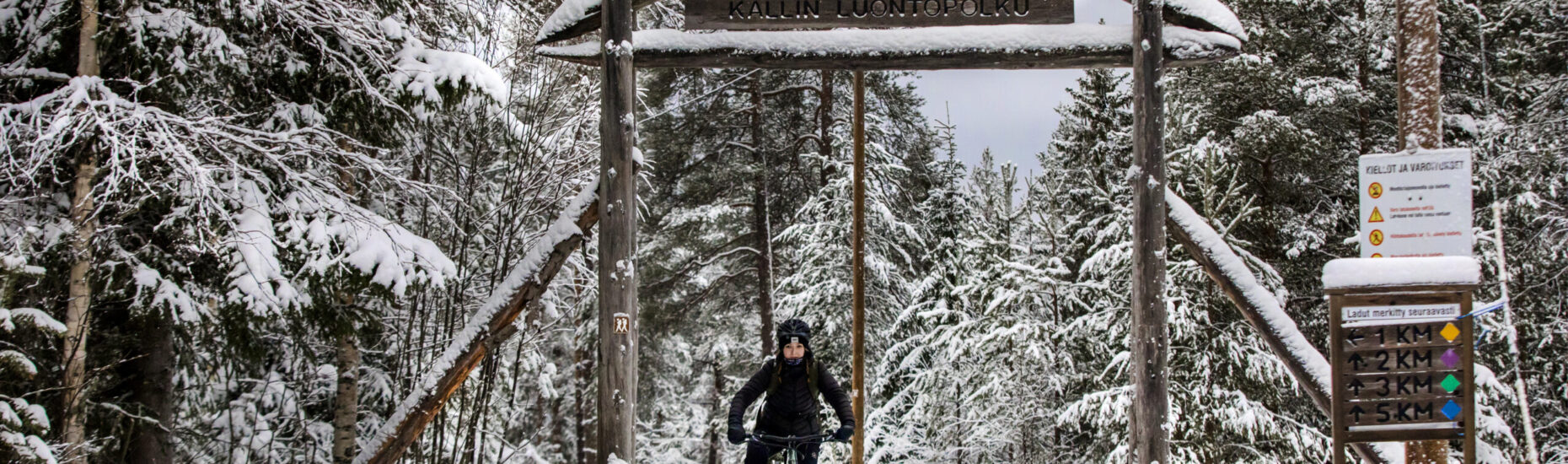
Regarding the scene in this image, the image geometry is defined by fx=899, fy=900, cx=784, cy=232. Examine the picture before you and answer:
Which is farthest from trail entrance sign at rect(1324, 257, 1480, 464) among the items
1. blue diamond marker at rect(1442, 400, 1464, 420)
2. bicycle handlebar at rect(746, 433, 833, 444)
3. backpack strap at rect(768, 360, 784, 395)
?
backpack strap at rect(768, 360, 784, 395)

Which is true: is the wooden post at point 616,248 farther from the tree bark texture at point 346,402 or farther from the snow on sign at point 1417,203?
the snow on sign at point 1417,203

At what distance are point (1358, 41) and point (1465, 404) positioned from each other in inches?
442

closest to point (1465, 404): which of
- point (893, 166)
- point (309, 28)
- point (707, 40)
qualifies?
point (707, 40)

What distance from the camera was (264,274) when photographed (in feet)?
19.6

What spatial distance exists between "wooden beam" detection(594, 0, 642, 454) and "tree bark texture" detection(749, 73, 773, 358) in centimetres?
910

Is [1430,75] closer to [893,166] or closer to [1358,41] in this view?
[893,166]

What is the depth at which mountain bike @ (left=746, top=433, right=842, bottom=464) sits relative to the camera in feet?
17.9

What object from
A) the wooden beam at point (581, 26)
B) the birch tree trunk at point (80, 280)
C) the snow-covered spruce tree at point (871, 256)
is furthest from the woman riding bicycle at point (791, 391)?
the snow-covered spruce tree at point (871, 256)

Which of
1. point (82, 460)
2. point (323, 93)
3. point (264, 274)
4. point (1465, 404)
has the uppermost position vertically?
point (323, 93)

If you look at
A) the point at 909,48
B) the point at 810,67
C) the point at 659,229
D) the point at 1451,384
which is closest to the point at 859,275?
the point at 810,67

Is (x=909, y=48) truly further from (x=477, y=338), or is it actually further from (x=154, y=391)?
(x=154, y=391)

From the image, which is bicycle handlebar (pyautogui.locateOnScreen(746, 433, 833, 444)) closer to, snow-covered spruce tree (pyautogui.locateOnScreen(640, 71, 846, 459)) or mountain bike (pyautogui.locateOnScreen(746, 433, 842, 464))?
mountain bike (pyautogui.locateOnScreen(746, 433, 842, 464))

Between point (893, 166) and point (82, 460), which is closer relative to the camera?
point (82, 460)

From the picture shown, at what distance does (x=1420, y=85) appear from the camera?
4.49 metres
